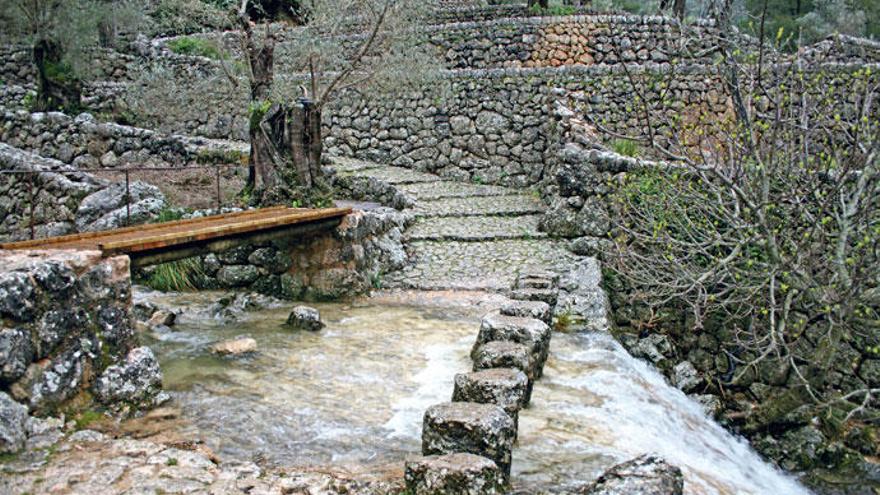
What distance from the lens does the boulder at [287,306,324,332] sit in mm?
8156

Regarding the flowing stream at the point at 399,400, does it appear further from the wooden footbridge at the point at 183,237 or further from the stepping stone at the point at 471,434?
the wooden footbridge at the point at 183,237

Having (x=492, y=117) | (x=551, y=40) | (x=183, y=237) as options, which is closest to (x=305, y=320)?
(x=183, y=237)

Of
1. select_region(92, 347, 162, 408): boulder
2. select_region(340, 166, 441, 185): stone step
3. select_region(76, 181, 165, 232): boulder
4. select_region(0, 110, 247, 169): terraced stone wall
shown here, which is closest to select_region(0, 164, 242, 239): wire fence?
select_region(76, 181, 165, 232): boulder

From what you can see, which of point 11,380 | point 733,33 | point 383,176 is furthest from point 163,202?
point 733,33

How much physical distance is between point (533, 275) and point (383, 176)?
6.57m

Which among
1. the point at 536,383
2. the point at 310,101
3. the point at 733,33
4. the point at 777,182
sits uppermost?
the point at 733,33

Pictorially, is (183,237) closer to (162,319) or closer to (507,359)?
(162,319)

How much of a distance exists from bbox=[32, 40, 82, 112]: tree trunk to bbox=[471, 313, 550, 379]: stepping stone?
537 inches

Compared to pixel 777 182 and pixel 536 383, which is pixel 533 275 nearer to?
pixel 536 383

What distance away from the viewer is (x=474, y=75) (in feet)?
53.1

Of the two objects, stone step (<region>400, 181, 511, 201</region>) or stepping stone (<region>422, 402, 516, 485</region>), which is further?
stone step (<region>400, 181, 511, 201</region>)

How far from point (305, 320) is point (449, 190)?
721cm

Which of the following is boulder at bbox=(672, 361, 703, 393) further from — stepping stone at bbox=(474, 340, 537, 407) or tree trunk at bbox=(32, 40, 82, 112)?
tree trunk at bbox=(32, 40, 82, 112)

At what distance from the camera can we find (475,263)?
Answer: 10797 millimetres
